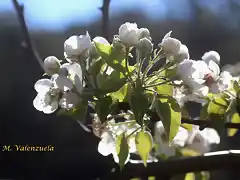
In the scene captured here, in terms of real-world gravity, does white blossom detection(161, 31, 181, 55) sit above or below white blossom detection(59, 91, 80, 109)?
above

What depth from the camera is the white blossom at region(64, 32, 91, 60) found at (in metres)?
0.48

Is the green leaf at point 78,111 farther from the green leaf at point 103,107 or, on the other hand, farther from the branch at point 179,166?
the branch at point 179,166

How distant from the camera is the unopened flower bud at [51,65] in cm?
49

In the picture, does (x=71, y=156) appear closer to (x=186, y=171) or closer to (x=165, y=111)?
(x=186, y=171)

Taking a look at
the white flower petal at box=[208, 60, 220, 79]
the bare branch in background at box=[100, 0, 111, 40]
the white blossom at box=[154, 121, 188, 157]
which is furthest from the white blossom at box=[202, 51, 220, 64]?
the bare branch in background at box=[100, 0, 111, 40]

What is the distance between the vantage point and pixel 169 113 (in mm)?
479

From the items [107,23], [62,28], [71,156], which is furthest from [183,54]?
[62,28]

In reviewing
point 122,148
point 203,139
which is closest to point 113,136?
point 122,148

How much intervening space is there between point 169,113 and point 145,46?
7 cm

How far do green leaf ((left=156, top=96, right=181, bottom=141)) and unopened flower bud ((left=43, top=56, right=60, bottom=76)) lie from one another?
0.34ft

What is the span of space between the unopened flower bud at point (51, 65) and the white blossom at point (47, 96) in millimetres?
13

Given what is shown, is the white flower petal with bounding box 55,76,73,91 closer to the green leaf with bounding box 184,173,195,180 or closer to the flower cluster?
the flower cluster

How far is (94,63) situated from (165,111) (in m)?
0.08

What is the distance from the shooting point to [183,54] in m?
0.49
